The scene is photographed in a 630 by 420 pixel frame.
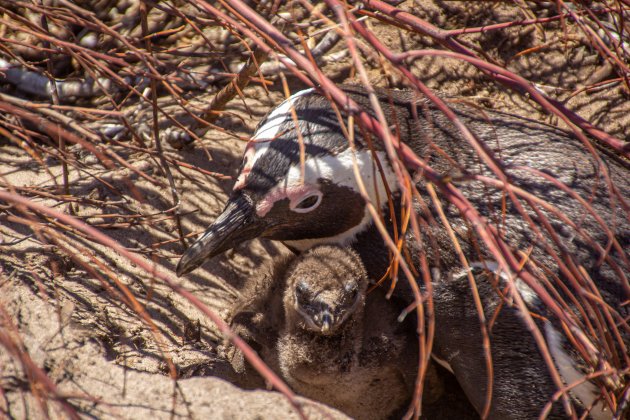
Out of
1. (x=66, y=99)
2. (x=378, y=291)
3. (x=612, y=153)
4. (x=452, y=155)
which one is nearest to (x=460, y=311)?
(x=378, y=291)

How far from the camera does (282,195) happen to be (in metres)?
2.19

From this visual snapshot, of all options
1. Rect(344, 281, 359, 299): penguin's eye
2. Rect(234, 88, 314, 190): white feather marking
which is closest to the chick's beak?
Rect(344, 281, 359, 299): penguin's eye

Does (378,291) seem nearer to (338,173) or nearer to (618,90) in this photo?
(338,173)

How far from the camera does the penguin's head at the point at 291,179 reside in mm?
2170

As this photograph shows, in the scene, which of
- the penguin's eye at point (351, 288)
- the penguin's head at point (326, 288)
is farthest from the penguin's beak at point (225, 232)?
the penguin's eye at point (351, 288)

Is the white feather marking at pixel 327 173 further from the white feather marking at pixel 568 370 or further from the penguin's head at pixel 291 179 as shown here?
the white feather marking at pixel 568 370

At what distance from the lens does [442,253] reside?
7.31ft

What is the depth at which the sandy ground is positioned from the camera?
5.67 ft

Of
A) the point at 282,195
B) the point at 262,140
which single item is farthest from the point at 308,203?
the point at 262,140

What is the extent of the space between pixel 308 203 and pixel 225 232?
12.9 inches

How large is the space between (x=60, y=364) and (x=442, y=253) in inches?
52.4

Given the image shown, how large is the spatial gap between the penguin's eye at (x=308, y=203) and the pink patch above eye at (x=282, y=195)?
3 centimetres

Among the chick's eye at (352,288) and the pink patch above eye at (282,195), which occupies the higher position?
the pink patch above eye at (282,195)

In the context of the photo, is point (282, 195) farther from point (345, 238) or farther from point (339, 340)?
point (339, 340)
